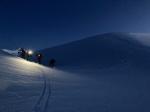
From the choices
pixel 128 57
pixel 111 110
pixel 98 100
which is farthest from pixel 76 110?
pixel 128 57

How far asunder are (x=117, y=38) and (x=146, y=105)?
43.7 m

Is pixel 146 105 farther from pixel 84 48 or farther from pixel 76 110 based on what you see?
pixel 84 48

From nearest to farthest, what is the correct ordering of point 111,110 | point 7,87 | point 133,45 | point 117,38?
point 111,110
point 7,87
point 133,45
point 117,38

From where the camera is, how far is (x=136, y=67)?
30984 mm

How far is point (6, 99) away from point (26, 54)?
30.0m

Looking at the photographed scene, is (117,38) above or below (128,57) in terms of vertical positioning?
above

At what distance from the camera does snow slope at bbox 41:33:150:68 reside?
35.5m

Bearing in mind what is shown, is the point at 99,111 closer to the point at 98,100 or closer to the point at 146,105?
the point at 98,100

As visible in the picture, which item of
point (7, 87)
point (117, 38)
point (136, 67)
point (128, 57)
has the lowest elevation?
point (7, 87)

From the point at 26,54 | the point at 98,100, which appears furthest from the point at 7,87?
the point at 26,54

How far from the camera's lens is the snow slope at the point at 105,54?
116ft

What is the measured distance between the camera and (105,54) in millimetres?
41375

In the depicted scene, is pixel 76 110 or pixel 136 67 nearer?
pixel 76 110

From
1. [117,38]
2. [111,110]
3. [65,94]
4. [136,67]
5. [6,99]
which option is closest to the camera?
[6,99]
